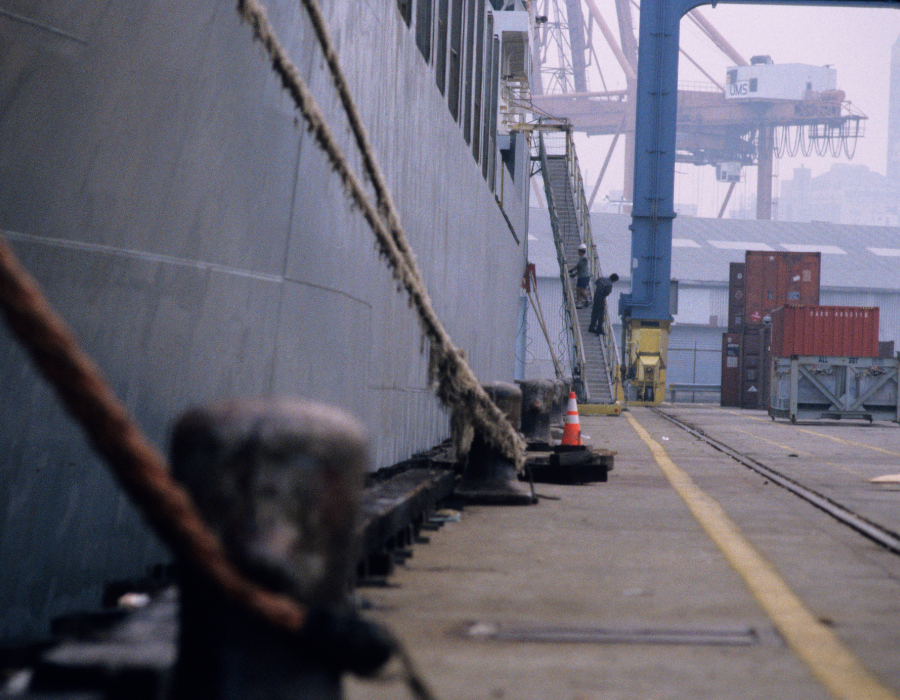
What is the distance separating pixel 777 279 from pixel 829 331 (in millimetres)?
10856

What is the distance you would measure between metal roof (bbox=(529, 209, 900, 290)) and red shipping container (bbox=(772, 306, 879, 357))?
3397 centimetres

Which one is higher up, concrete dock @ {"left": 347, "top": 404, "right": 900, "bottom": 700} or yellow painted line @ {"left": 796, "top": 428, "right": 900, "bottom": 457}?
yellow painted line @ {"left": 796, "top": 428, "right": 900, "bottom": 457}

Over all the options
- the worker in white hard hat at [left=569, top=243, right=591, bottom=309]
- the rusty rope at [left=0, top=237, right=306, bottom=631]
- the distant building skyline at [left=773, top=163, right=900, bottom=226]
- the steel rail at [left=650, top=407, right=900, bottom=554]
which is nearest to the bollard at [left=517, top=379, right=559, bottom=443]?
the steel rail at [left=650, top=407, right=900, bottom=554]

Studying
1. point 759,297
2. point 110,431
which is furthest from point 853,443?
point 759,297

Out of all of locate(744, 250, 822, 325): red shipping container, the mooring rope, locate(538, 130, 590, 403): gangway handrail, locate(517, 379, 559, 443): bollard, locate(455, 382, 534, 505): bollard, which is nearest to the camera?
the mooring rope

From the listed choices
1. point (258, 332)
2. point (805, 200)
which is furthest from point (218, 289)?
point (805, 200)

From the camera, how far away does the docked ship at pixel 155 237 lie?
3.87 m

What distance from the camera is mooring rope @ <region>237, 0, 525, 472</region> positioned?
3984 millimetres

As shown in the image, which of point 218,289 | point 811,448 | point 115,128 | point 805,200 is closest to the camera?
point 115,128

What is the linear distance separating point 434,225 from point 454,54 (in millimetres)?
4289

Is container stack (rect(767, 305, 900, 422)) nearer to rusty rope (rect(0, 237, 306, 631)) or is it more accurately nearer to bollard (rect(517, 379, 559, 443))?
bollard (rect(517, 379, 559, 443))

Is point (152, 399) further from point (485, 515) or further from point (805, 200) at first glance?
point (805, 200)

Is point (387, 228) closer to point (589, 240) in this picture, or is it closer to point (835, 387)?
point (835, 387)

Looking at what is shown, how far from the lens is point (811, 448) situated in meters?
15.5
